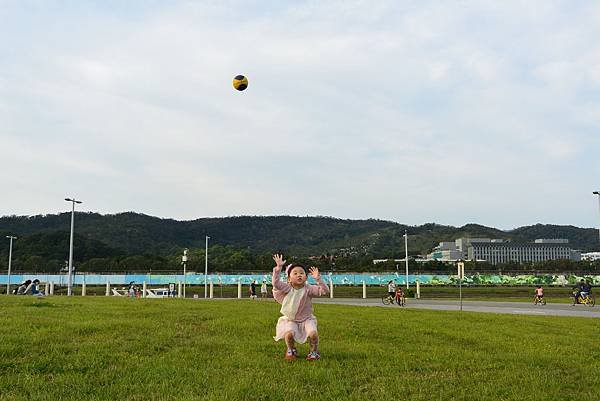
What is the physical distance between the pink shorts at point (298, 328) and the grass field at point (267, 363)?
0.48 m

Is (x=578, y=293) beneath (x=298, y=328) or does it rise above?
beneath

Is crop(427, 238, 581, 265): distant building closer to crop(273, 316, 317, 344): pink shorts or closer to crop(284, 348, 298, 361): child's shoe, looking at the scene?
crop(273, 316, 317, 344): pink shorts

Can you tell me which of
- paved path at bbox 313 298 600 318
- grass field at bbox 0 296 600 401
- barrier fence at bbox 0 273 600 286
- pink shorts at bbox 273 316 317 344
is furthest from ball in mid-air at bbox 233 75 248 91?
barrier fence at bbox 0 273 600 286

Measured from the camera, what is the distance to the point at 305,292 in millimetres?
9844

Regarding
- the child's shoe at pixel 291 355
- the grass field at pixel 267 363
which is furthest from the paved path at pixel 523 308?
the child's shoe at pixel 291 355

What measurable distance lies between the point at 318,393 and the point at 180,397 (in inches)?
69.8

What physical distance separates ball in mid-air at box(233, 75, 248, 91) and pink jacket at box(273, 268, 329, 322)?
8967 mm

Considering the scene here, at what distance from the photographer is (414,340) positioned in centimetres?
1236

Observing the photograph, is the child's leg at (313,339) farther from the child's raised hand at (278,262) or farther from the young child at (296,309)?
the child's raised hand at (278,262)

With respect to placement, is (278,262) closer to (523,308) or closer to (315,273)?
(315,273)

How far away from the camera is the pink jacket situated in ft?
31.8

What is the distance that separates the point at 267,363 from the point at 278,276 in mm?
1424

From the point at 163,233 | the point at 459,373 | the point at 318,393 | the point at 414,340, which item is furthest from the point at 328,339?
the point at 163,233

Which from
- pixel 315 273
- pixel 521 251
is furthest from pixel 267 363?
pixel 521 251
